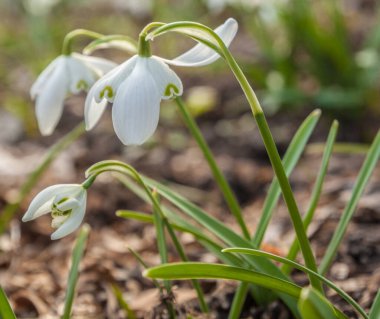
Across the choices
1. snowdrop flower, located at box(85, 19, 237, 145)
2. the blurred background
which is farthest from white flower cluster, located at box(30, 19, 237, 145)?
the blurred background

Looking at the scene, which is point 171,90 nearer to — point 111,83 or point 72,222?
point 111,83

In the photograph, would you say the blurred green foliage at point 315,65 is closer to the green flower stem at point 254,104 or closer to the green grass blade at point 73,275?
the green grass blade at point 73,275

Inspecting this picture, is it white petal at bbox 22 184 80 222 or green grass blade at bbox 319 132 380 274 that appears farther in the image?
green grass blade at bbox 319 132 380 274

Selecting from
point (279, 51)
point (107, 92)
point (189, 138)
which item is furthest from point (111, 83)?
point (279, 51)

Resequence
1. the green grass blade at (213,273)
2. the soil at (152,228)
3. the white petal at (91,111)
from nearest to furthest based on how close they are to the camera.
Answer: the green grass blade at (213,273) < the white petal at (91,111) < the soil at (152,228)

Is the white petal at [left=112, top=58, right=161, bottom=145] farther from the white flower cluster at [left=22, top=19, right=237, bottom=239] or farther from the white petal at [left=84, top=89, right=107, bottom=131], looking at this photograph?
the white petal at [left=84, top=89, right=107, bottom=131]

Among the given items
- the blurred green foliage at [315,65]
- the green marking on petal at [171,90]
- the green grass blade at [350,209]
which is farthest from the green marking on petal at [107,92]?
the blurred green foliage at [315,65]

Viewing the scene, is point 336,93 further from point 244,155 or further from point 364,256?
point 364,256
